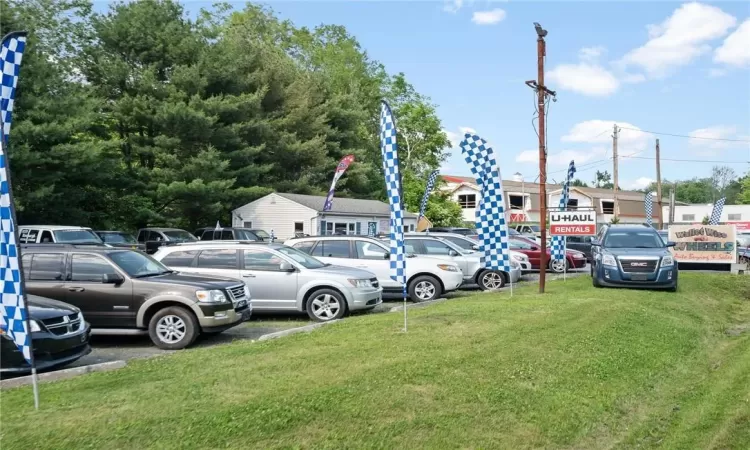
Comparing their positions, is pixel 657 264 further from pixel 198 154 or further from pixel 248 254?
pixel 198 154

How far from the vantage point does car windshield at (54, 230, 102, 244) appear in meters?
20.4

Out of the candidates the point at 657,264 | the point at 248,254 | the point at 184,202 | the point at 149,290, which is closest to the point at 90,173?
the point at 184,202

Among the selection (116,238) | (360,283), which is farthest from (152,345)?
→ (116,238)

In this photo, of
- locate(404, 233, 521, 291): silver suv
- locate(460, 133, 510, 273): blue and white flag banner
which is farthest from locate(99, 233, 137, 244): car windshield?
locate(460, 133, 510, 273): blue and white flag banner

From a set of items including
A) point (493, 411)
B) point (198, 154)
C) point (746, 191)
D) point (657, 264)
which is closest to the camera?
point (493, 411)

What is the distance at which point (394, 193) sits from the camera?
8.66 m

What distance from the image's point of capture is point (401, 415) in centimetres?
535

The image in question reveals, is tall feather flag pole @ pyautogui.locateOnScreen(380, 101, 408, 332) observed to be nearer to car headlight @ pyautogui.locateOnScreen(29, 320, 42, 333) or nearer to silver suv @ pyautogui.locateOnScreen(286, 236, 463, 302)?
car headlight @ pyautogui.locateOnScreen(29, 320, 42, 333)

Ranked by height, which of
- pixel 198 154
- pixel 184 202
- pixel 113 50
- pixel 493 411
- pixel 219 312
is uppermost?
pixel 113 50

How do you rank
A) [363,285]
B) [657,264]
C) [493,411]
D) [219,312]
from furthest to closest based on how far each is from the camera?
[657,264], [363,285], [219,312], [493,411]

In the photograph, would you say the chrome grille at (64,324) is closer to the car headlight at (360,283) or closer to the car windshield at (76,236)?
the car headlight at (360,283)

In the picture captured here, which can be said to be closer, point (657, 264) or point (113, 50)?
point (657, 264)

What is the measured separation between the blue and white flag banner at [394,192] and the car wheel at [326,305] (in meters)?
2.76

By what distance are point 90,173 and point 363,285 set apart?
2373 cm
